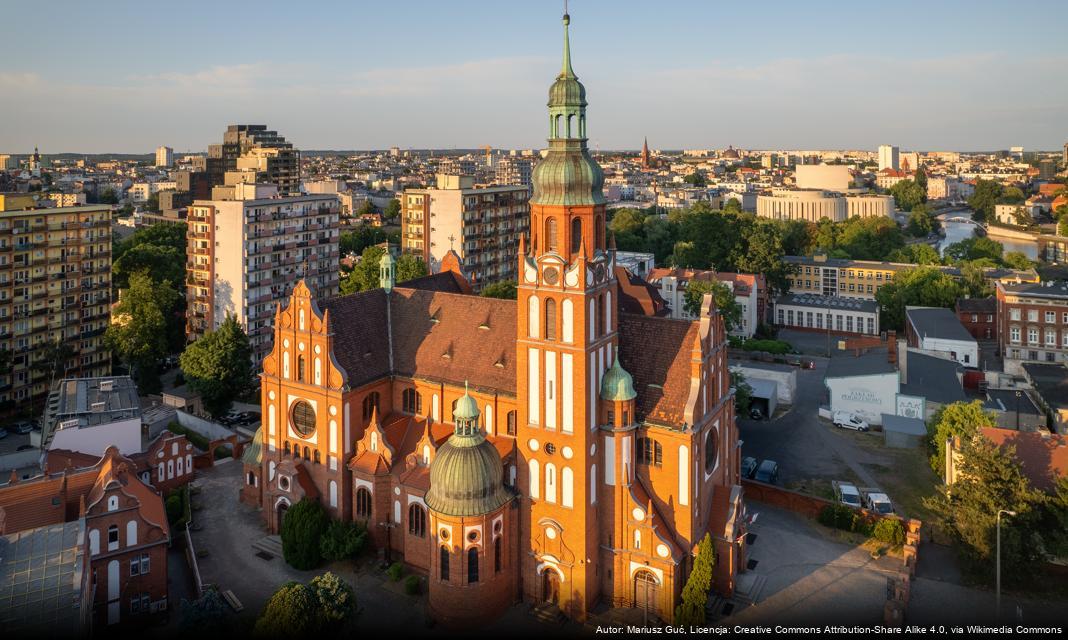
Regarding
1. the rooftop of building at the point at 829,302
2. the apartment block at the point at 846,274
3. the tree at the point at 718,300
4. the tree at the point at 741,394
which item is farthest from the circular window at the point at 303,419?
the apartment block at the point at 846,274

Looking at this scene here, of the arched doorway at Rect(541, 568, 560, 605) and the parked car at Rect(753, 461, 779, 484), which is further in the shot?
the parked car at Rect(753, 461, 779, 484)

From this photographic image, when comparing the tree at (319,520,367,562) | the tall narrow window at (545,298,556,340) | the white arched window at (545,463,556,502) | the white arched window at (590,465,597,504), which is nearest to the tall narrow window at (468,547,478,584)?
the white arched window at (545,463,556,502)

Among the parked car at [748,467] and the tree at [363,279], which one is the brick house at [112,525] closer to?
the parked car at [748,467]

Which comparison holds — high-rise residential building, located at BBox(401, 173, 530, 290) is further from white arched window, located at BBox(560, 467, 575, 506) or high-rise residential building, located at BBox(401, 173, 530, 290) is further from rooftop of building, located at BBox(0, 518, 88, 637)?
rooftop of building, located at BBox(0, 518, 88, 637)

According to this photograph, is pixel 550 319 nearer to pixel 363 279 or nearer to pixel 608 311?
pixel 608 311

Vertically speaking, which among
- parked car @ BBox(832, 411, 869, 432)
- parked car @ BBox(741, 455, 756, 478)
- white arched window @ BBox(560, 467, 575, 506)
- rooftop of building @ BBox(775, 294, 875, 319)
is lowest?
parked car @ BBox(741, 455, 756, 478)

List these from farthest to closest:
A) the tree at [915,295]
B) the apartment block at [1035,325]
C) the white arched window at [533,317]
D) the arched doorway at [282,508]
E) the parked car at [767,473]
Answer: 1. the tree at [915,295]
2. the apartment block at [1035,325]
3. the parked car at [767,473]
4. the arched doorway at [282,508]
5. the white arched window at [533,317]

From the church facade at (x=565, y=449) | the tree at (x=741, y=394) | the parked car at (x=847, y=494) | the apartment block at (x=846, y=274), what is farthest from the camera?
the apartment block at (x=846, y=274)

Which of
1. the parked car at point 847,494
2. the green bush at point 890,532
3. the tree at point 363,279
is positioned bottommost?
the green bush at point 890,532
